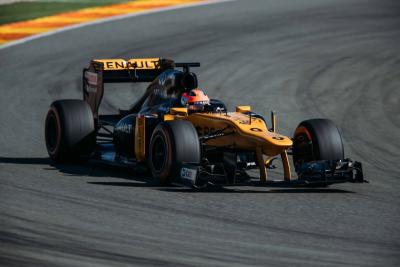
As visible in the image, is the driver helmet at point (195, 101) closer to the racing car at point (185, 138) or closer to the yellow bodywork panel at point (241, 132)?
the racing car at point (185, 138)

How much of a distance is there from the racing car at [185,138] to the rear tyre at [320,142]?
13 mm

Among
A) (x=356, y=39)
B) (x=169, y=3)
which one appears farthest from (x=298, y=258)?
(x=169, y=3)

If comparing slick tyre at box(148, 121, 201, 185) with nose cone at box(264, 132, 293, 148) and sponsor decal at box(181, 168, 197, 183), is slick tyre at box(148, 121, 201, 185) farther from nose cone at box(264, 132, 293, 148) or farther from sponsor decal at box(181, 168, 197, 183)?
nose cone at box(264, 132, 293, 148)

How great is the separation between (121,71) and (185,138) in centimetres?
369

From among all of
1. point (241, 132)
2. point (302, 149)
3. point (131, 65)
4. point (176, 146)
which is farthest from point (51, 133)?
point (302, 149)

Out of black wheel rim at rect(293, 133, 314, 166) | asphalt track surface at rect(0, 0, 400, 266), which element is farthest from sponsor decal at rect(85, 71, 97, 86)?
black wheel rim at rect(293, 133, 314, 166)

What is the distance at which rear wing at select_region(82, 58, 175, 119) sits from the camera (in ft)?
56.3

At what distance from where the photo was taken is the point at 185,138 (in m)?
13.9

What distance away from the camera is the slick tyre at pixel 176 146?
1388 centimetres

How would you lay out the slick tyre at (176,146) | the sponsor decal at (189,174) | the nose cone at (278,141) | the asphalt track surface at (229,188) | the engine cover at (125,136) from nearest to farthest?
the asphalt track surface at (229,188) → the sponsor decal at (189,174) → the nose cone at (278,141) → the slick tyre at (176,146) → the engine cover at (125,136)

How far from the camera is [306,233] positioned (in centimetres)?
1162

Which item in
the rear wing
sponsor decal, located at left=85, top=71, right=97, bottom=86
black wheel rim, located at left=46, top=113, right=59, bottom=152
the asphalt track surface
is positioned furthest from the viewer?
sponsor decal, located at left=85, top=71, right=97, bottom=86

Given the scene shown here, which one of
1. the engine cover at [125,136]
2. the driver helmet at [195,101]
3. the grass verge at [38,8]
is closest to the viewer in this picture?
the driver helmet at [195,101]

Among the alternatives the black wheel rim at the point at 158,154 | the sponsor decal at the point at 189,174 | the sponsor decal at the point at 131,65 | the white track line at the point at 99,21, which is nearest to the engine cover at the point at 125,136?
the black wheel rim at the point at 158,154
